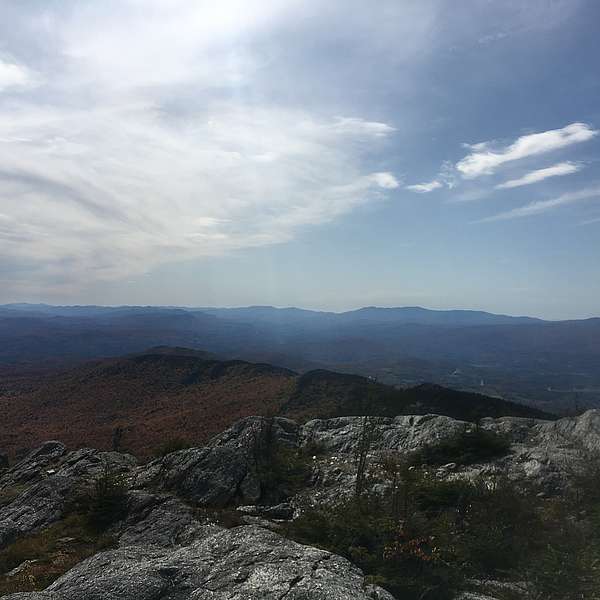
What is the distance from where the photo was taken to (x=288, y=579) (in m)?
9.92

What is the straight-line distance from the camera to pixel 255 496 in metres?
20.7

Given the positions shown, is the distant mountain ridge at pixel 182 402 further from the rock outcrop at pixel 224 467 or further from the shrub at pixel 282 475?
the rock outcrop at pixel 224 467

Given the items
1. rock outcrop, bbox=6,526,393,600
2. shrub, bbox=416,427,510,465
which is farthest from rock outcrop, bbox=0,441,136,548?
shrub, bbox=416,427,510,465

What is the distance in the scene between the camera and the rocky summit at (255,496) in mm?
10203

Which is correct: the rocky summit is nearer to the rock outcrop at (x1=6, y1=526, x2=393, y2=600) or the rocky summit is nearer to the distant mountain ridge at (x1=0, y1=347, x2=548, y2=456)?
the rock outcrop at (x1=6, y1=526, x2=393, y2=600)

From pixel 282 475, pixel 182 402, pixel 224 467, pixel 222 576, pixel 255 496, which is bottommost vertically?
pixel 182 402

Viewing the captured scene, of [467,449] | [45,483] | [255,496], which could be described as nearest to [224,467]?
[255,496]

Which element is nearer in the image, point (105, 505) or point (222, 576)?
point (222, 576)

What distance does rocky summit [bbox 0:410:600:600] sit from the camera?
33.5ft

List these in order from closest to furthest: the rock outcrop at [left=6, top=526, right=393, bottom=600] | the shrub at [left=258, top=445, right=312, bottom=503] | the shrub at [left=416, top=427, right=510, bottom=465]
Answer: the rock outcrop at [left=6, top=526, right=393, bottom=600], the shrub at [left=258, top=445, right=312, bottom=503], the shrub at [left=416, top=427, right=510, bottom=465]

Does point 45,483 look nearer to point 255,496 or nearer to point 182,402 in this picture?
point 255,496

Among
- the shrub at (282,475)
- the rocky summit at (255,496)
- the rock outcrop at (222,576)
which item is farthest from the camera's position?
the shrub at (282,475)

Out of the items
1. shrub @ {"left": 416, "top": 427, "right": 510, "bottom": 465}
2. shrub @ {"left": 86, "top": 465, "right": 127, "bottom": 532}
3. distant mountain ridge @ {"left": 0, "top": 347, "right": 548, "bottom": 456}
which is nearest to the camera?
shrub @ {"left": 86, "top": 465, "right": 127, "bottom": 532}

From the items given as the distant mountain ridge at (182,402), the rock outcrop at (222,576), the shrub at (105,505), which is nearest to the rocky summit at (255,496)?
the rock outcrop at (222,576)
